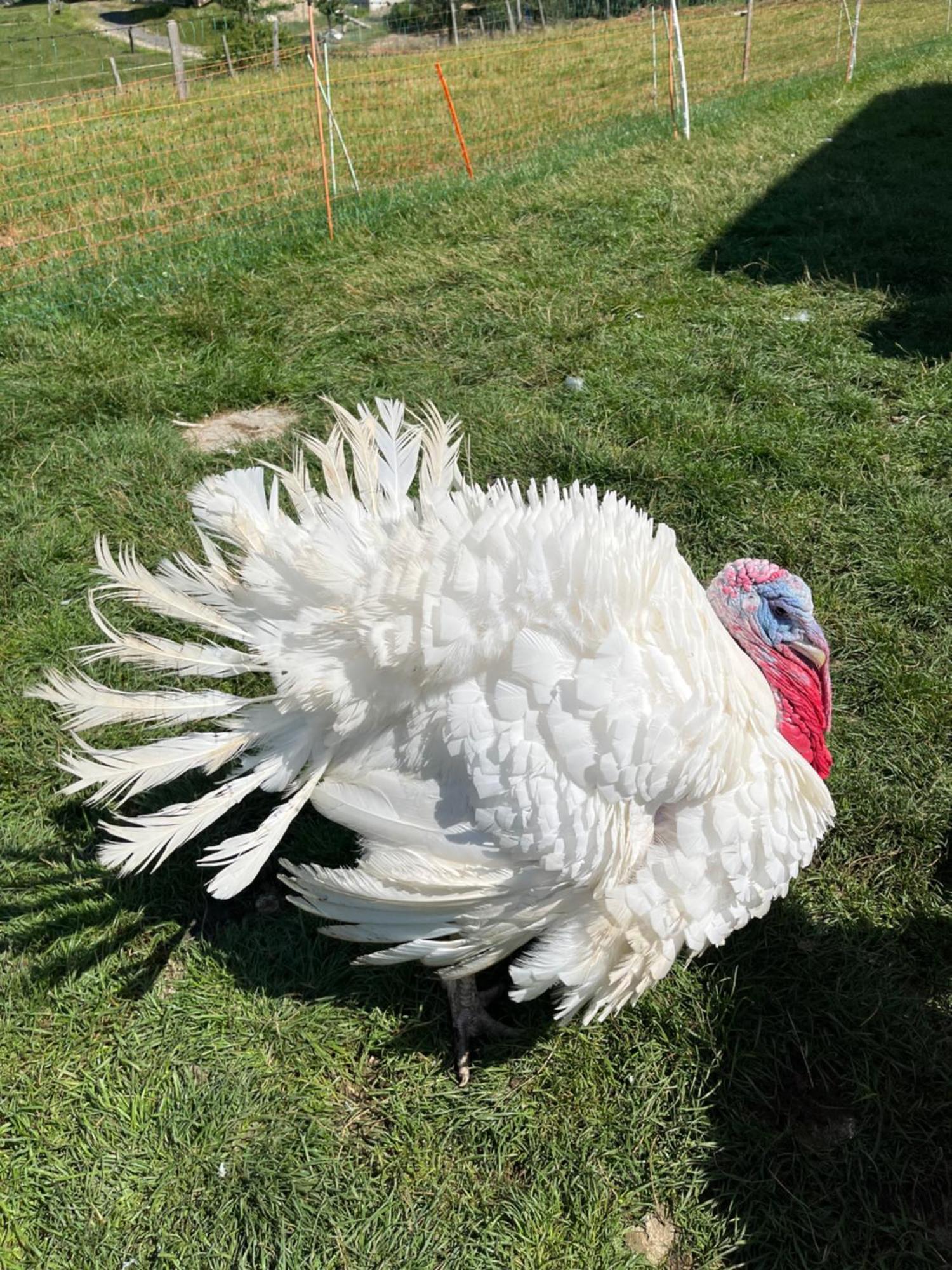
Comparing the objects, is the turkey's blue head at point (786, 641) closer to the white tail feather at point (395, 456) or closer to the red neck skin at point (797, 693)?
the red neck skin at point (797, 693)

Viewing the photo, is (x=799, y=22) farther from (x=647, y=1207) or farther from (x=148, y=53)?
(x=647, y=1207)

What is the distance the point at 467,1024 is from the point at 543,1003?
246mm

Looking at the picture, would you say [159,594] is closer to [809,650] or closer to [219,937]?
[219,937]

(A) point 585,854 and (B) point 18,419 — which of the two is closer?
(A) point 585,854

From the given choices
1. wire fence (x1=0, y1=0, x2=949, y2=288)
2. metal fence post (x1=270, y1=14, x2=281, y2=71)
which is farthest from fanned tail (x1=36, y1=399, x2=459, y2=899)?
metal fence post (x1=270, y1=14, x2=281, y2=71)

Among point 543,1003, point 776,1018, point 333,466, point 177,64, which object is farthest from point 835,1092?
point 177,64

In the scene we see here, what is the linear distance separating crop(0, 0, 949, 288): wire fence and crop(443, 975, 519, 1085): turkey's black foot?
606cm

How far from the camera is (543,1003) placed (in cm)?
268

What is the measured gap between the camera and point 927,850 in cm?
294

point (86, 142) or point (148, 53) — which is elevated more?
point (148, 53)

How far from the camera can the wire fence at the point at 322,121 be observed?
7578 millimetres

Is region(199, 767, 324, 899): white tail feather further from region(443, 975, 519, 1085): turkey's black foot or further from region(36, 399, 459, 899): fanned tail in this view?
region(443, 975, 519, 1085): turkey's black foot

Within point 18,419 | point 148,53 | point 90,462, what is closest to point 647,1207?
point 90,462

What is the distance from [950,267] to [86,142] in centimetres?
847
